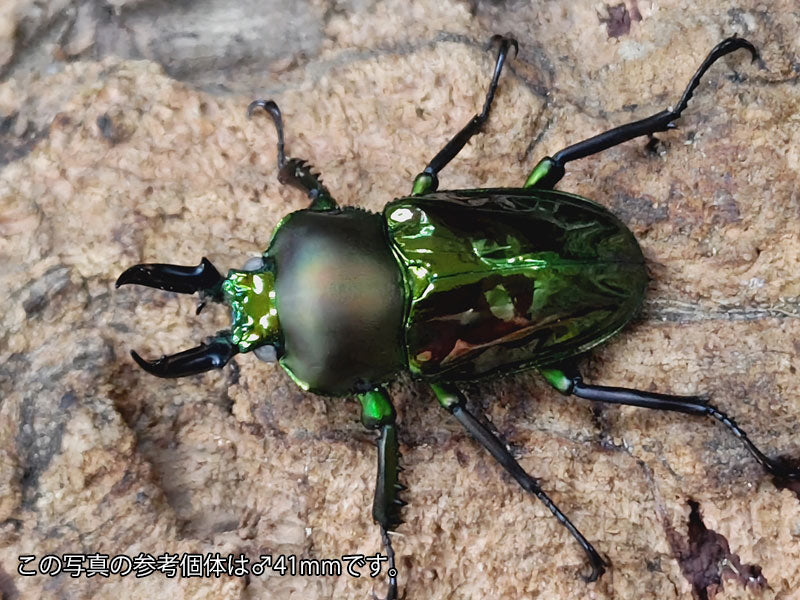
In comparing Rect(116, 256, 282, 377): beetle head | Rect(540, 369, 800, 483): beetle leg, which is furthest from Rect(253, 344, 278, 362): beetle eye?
Rect(540, 369, 800, 483): beetle leg

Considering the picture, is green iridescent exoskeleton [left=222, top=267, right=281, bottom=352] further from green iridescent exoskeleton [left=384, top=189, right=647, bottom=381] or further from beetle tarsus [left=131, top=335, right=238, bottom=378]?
green iridescent exoskeleton [left=384, top=189, right=647, bottom=381]

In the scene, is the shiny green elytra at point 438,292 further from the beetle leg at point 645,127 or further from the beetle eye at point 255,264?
the beetle leg at point 645,127

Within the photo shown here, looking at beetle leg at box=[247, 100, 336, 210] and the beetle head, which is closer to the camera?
the beetle head

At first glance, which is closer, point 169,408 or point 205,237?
point 169,408

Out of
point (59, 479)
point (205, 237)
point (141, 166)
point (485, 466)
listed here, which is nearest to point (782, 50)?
point (485, 466)

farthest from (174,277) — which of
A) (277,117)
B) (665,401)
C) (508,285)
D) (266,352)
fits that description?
(665,401)

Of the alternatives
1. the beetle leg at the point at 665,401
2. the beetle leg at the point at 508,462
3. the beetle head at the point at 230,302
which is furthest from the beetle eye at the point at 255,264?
the beetle leg at the point at 665,401

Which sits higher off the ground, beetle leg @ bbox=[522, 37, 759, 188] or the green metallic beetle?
beetle leg @ bbox=[522, 37, 759, 188]

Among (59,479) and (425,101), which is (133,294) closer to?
(59,479)
